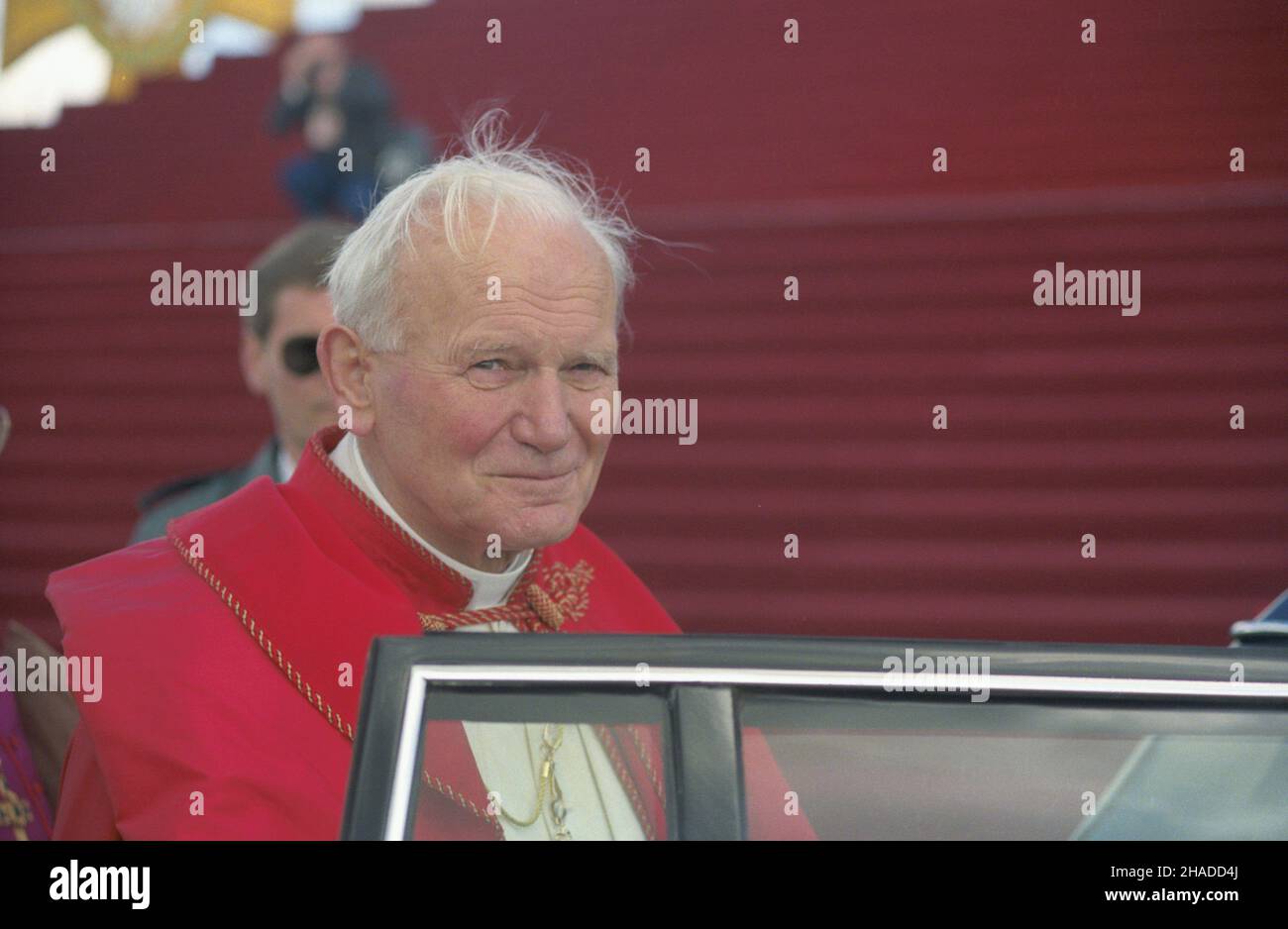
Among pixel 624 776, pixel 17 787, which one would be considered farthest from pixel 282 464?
pixel 624 776

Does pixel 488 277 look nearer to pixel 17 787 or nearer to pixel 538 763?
pixel 538 763

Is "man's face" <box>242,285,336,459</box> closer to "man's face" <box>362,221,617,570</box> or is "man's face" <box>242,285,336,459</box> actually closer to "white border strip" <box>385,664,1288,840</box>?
"man's face" <box>362,221,617,570</box>

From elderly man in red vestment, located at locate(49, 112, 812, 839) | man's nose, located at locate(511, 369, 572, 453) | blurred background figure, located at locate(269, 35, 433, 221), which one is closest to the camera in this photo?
elderly man in red vestment, located at locate(49, 112, 812, 839)

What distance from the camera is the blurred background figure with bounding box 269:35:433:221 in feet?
17.7

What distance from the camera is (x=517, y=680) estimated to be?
1321mm

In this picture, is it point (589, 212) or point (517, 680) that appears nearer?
point (517, 680)

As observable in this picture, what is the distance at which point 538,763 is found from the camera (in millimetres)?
1586

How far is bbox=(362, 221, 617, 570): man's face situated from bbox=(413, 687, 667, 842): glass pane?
1.14ft

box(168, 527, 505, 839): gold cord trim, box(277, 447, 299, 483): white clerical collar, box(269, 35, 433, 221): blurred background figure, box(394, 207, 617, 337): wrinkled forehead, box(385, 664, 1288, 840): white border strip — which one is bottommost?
box(385, 664, 1288, 840): white border strip

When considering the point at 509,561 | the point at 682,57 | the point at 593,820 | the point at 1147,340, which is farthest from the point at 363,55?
the point at 593,820

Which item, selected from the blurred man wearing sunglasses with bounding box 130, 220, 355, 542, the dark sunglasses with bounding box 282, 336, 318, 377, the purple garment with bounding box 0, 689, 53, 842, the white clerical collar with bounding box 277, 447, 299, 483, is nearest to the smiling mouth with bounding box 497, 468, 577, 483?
the purple garment with bounding box 0, 689, 53, 842
